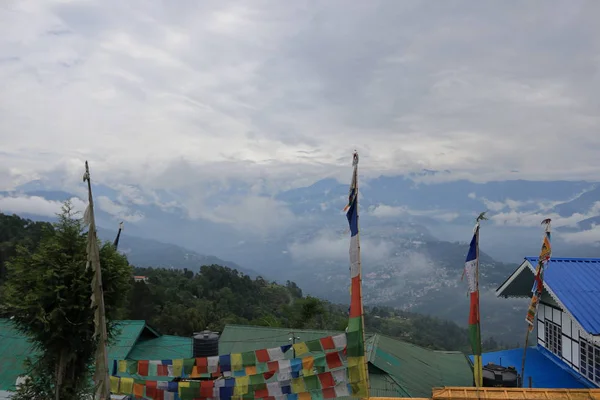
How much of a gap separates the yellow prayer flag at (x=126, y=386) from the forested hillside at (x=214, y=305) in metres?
2.40

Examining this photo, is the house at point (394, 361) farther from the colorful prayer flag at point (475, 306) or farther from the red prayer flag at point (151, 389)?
the colorful prayer flag at point (475, 306)

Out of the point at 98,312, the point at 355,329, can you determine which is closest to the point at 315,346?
the point at 355,329

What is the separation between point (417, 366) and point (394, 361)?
1.52 meters

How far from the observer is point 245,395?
12117 mm

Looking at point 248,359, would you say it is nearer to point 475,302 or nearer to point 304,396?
point 304,396

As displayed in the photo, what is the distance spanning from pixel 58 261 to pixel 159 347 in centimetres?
1536

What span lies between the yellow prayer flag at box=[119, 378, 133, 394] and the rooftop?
15061mm

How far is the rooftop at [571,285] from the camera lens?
672 inches

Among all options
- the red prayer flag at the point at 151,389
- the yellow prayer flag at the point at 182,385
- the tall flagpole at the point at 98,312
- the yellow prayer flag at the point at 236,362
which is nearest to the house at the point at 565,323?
the yellow prayer flag at the point at 236,362

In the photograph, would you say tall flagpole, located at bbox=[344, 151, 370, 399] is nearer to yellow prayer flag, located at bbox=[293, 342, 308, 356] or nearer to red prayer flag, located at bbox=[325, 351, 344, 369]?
red prayer flag, located at bbox=[325, 351, 344, 369]

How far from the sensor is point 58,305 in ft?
42.3

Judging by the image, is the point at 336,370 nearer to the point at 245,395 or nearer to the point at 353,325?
the point at 353,325

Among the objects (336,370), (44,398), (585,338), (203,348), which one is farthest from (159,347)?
(585,338)

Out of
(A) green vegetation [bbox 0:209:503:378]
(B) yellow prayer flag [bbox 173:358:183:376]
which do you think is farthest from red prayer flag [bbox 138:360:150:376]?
(A) green vegetation [bbox 0:209:503:378]
